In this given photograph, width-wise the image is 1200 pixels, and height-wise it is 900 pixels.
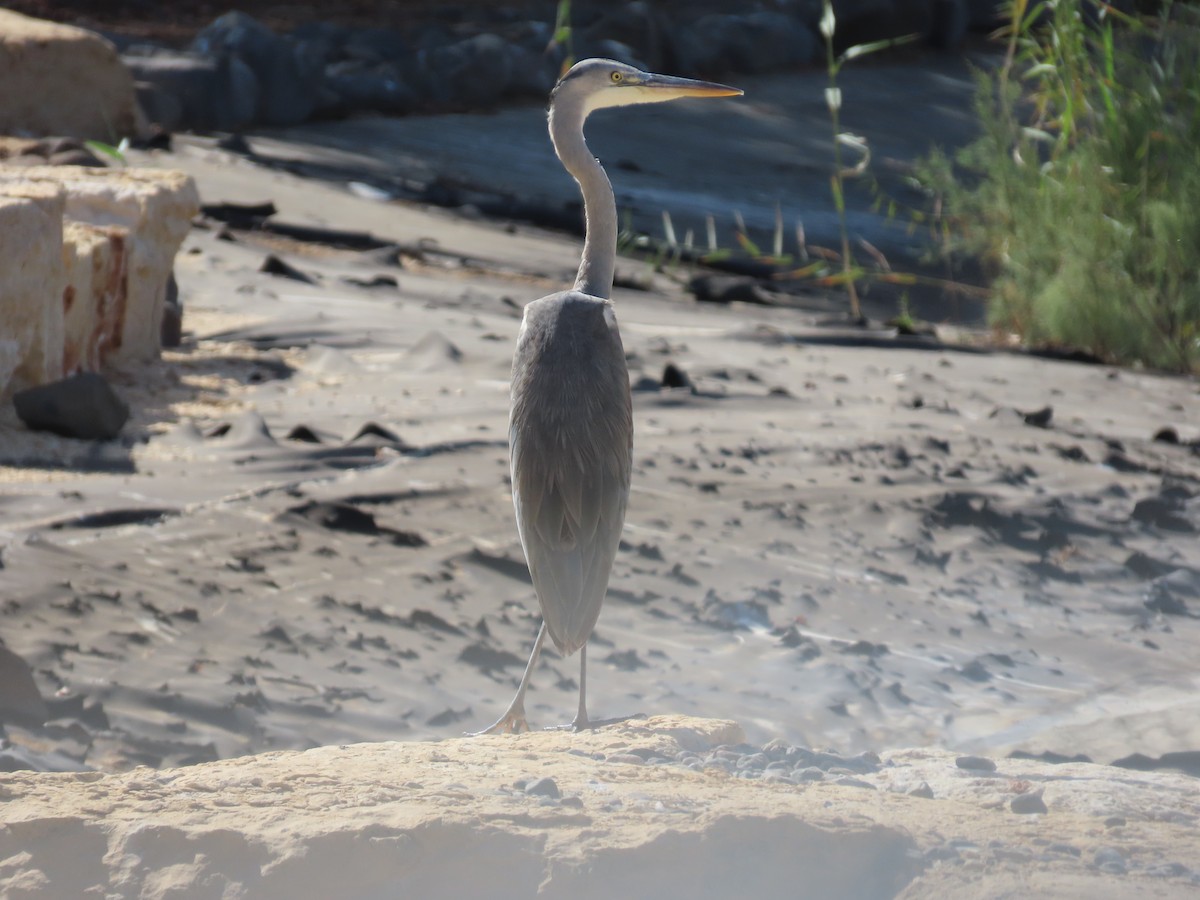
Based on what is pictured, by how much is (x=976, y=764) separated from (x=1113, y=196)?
607cm

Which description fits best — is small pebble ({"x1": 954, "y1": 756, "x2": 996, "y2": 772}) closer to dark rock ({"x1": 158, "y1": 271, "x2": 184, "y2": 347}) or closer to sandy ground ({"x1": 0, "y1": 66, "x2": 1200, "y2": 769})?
sandy ground ({"x1": 0, "y1": 66, "x2": 1200, "y2": 769})

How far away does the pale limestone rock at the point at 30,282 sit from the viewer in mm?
5469

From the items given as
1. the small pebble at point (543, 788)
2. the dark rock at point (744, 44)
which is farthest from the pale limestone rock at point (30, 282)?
the dark rock at point (744, 44)

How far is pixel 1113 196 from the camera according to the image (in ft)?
27.0

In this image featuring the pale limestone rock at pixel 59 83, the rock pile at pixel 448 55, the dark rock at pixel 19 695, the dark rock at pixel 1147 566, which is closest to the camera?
the dark rock at pixel 19 695

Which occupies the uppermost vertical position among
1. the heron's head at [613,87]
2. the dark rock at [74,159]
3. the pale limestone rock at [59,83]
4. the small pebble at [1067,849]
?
the heron's head at [613,87]

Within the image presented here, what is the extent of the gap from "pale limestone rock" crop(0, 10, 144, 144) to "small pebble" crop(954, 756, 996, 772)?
899 cm

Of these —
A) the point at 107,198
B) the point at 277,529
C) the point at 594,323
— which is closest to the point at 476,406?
the point at 277,529

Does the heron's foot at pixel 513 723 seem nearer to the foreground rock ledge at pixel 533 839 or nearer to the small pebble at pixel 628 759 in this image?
the small pebble at pixel 628 759

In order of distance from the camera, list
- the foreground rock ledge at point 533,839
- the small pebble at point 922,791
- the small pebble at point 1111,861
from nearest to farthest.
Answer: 1. the foreground rock ledge at point 533,839
2. the small pebble at point 1111,861
3. the small pebble at point 922,791

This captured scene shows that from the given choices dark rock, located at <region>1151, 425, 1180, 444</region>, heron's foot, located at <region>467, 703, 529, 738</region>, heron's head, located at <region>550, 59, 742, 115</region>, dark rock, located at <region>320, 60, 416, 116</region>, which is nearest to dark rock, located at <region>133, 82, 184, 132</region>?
dark rock, located at <region>320, 60, 416, 116</region>

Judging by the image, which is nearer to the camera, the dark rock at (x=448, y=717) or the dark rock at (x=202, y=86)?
the dark rock at (x=448, y=717)

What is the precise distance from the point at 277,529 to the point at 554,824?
2690mm

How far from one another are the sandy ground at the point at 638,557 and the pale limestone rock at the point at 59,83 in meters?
3.64
